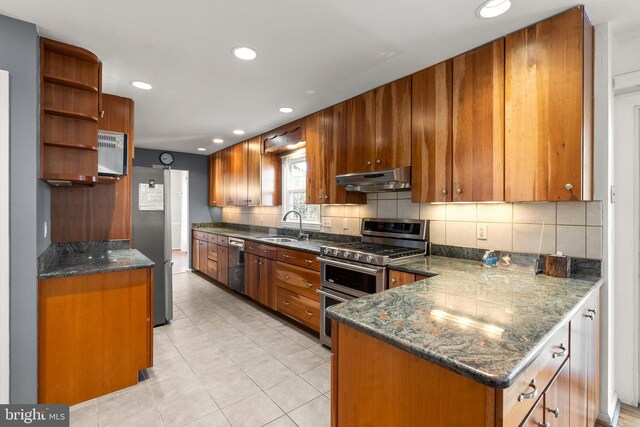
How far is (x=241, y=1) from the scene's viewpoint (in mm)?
1573

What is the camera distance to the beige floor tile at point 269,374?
2.23 m

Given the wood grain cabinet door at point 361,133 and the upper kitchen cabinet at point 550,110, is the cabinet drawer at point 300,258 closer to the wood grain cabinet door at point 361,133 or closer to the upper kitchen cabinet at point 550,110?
the wood grain cabinet door at point 361,133

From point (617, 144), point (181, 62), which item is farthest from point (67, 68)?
point (617, 144)

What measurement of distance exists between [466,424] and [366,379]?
0.33 metres

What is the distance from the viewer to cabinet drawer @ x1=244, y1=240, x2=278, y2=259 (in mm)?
3480

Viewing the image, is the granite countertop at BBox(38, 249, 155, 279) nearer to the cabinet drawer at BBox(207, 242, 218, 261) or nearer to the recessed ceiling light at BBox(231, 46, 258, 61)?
the recessed ceiling light at BBox(231, 46, 258, 61)

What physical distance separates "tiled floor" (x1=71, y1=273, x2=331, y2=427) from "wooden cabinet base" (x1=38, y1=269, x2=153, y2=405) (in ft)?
0.42

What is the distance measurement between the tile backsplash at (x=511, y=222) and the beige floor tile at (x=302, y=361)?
4.60 feet

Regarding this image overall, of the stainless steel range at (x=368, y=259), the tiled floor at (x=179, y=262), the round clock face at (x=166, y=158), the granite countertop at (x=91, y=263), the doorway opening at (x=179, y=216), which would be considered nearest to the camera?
the granite countertop at (x=91, y=263)

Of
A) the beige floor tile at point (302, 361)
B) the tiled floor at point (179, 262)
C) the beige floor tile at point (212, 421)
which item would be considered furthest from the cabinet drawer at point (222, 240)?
A: the beige floor tile at point (212, 421)

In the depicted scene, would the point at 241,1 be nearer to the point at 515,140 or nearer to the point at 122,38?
the point at 122,38

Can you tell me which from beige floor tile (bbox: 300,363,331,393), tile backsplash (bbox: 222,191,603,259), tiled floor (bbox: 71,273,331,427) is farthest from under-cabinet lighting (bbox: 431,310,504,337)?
beige floor tile (bbox: 300,363,331,393)

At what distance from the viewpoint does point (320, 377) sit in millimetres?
2297

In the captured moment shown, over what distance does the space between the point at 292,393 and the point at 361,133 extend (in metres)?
2.18
